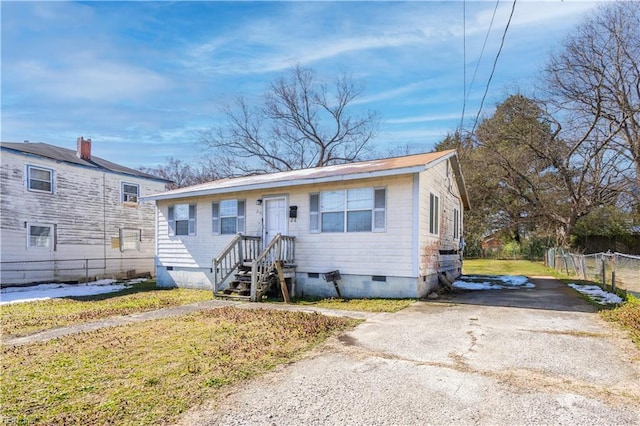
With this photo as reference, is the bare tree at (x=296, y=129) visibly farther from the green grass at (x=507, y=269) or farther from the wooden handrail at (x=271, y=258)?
the wooden handrail at (x=271, y=258)

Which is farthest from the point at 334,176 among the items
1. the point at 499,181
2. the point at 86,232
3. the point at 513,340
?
the point at 499,181

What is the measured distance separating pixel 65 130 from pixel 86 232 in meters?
7.84

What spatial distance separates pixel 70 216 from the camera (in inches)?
649

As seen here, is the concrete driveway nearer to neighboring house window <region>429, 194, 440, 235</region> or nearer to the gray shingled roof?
neighboring house window <region>429, 194, 440, 235</region>

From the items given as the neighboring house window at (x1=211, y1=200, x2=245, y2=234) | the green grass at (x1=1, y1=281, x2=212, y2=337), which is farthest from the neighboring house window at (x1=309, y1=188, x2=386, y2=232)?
the green grass at (x1=1, y1=281, x2=212, y2=337)

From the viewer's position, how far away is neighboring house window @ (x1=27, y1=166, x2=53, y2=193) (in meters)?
15.1

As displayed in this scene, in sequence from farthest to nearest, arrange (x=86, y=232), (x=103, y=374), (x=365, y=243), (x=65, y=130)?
(x=65, y=130)
(x=86, y=232)
(x=365, y=243)
(x=103, y=374)

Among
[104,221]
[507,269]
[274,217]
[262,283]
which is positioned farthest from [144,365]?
[507,269]

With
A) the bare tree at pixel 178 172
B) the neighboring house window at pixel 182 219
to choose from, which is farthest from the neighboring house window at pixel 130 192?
the bare tree at pixel 178 172

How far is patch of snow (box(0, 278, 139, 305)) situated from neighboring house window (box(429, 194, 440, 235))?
10.5 metres

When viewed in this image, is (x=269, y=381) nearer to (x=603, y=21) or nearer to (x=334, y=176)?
(x=334, y=176)

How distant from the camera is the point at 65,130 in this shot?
70.1 feet

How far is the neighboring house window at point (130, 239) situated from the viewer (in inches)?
732

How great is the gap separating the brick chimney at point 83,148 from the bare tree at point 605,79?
24854mm
